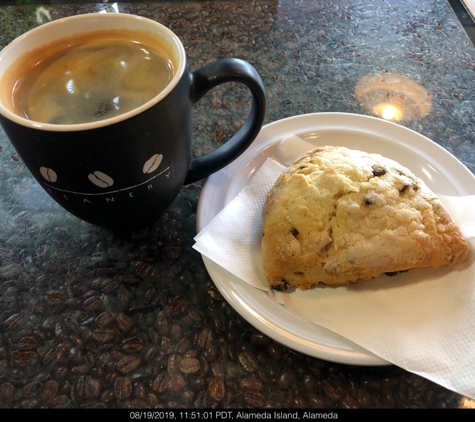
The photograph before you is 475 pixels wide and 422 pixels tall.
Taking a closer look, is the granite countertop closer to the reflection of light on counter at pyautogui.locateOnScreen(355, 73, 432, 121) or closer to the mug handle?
the reflection of light on counter at pyautogui.locateOnScreen(355, 73, 432, 121)

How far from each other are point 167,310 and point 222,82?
369mm

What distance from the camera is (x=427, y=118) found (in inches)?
37.3

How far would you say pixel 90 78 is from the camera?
1.98 feet

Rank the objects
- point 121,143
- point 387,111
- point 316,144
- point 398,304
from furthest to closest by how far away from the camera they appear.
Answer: point 387,111, point 316,144, point 398,304, point 121,143

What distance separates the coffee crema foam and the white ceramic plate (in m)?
0.22

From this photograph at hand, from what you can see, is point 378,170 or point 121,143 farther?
point 378,170

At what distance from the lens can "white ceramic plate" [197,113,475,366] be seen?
1.78 ft

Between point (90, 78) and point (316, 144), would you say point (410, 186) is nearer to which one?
point (316, 144)

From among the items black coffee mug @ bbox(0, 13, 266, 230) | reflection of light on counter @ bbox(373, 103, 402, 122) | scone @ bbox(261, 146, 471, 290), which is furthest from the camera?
reflection of light on counter @ bbox(373, 103, 402, 122)

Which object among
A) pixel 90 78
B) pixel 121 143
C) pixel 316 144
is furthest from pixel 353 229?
pixel 90 78

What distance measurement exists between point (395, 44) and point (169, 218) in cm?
88

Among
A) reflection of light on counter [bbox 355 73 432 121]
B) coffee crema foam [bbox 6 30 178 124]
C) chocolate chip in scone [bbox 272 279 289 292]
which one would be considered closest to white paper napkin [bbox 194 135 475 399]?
chocolate chip in scone [bbox 272 279 289 292]
